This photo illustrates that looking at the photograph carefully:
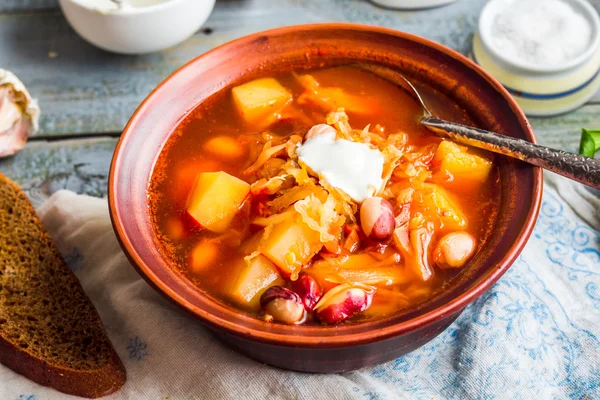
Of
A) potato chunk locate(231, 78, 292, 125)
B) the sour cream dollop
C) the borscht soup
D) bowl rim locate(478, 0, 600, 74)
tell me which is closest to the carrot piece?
the borscht soup

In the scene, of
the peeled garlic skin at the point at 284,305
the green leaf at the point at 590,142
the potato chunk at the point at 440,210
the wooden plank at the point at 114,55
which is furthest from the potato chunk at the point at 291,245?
the wooden plank at the point at 114,55

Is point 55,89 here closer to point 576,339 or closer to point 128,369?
point 128,369

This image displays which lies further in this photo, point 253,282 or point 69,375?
point 69,375

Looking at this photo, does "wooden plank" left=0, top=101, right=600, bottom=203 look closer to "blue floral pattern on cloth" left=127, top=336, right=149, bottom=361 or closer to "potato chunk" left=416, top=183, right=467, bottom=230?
"blue floral pattern on cloth" left=127, top=336, right=149, bottom=361

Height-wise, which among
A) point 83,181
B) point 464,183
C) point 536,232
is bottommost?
point 83,181

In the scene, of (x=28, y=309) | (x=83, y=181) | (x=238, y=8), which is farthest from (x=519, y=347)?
(x=238, y=8)

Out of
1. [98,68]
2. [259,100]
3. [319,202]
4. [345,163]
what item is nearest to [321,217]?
[319,202]

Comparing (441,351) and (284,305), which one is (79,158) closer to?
(284,305)
